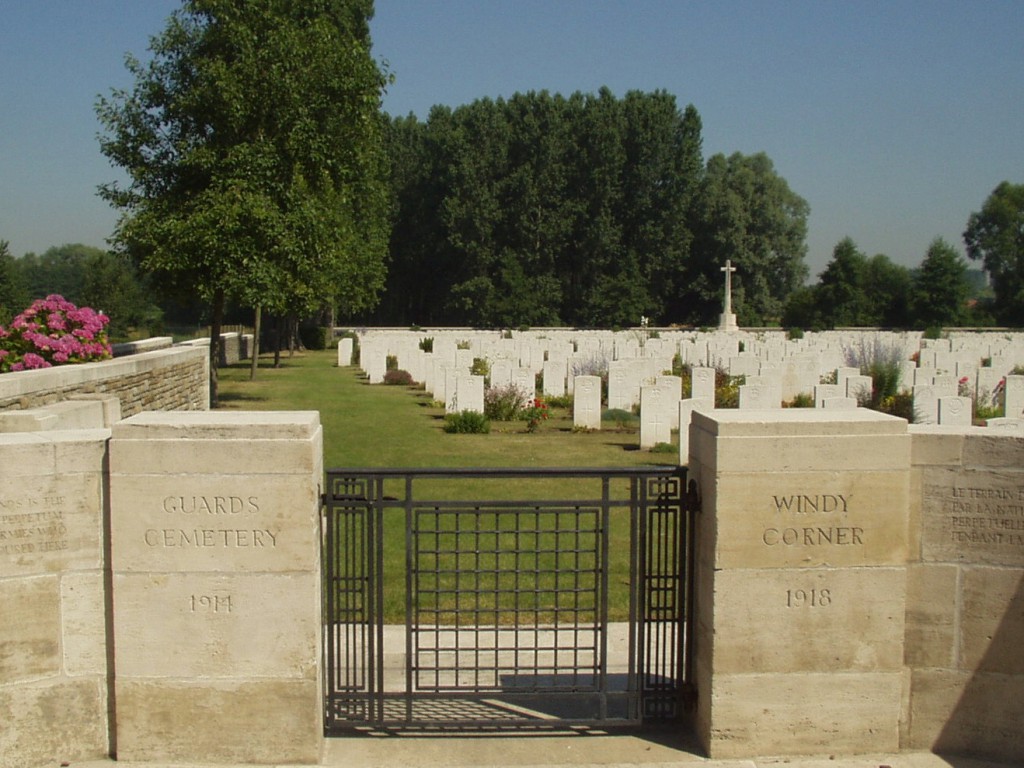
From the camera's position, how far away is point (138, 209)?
17344 mm

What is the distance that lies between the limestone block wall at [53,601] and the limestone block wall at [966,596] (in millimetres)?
3291

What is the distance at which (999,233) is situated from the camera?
6419cm

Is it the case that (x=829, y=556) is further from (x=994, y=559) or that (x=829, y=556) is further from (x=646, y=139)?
(x=646, y=139)

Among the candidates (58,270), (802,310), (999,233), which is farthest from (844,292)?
(58,270)

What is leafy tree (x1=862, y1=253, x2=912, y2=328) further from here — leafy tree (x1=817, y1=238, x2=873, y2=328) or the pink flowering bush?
the pink flowering bush

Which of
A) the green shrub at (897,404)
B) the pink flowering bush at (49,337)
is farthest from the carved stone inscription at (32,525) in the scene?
the green shrub at (897,404)

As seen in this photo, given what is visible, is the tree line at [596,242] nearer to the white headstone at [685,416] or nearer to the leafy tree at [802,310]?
the leafy tree at [802,310]

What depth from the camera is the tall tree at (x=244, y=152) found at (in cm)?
1625

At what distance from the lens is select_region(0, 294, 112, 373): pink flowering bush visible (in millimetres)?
10359

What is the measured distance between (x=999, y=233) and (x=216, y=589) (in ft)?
228

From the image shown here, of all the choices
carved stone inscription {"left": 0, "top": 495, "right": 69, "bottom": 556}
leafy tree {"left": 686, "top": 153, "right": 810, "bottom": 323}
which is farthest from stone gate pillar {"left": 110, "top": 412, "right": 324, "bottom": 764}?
leafy tree {"left": 686, "top": 153, "right": 810, "bottom": 323}

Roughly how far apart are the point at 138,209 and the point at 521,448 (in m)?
8.71

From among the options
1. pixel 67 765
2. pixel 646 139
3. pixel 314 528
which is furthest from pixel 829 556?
pixel 646 139

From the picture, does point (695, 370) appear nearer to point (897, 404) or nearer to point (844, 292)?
point (897, 404)
